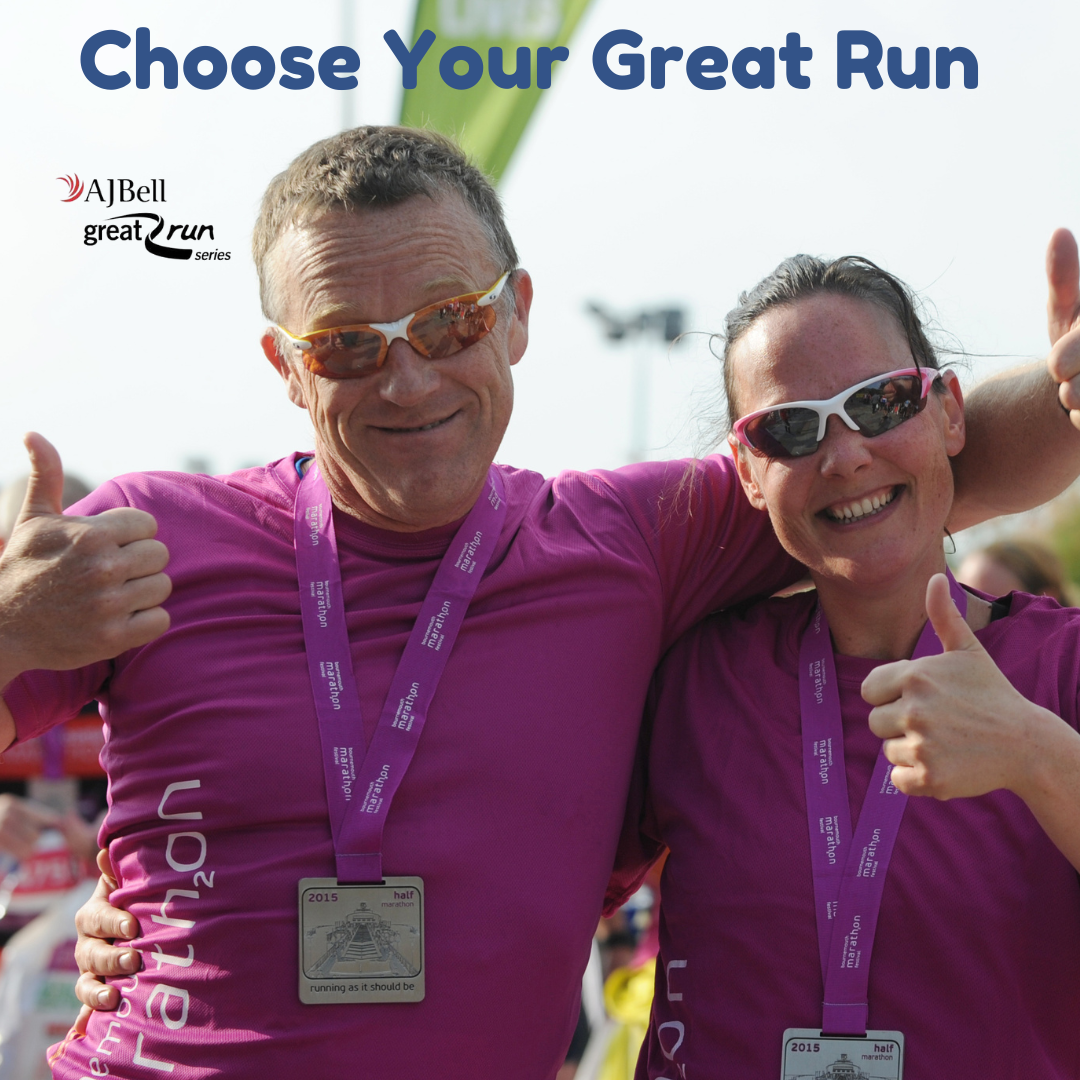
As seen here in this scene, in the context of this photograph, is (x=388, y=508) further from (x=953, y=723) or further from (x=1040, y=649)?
(x=1040, y=649)

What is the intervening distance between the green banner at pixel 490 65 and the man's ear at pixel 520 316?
13.0 feet

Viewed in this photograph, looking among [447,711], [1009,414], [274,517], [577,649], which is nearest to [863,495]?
[1009,414]

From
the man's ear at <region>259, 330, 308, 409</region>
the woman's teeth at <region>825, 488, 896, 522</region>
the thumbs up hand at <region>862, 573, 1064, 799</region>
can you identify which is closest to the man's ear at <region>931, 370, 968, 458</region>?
the woman's teeth at <region>825, 488, 896, 522</region>

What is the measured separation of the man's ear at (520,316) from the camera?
2908 mm

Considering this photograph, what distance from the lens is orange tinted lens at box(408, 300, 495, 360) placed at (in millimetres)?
2523

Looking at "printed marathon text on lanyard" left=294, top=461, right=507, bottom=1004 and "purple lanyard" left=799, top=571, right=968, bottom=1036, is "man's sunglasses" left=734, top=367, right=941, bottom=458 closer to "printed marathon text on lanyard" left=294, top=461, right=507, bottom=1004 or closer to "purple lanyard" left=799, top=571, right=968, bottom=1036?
"purple lanyard" left=799, top=571, right=968, bottom=1036

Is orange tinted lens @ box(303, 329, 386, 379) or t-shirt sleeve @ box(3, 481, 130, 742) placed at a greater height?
orange tinted lens @ box(303, 329, 386, 379)

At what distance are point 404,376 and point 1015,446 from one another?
1329mm

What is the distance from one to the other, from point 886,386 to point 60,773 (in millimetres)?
4174

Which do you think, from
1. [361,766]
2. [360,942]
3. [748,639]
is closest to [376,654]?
[361,766]

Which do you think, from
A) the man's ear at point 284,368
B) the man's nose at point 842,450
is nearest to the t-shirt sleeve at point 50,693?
the man's ear at point 284,368

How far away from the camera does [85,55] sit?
561 centimetres

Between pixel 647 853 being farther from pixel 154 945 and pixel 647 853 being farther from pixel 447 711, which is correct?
pixel 154 945

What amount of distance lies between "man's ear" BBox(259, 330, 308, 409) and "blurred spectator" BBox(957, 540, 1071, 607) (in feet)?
12.0
